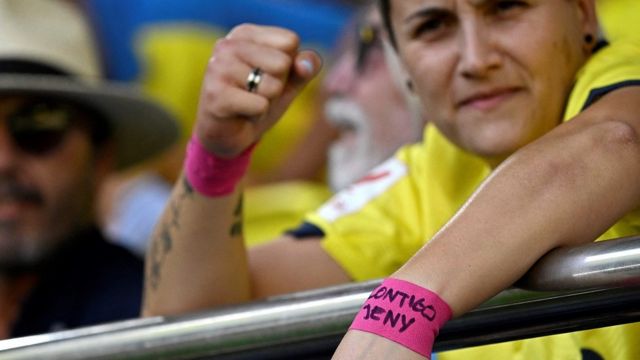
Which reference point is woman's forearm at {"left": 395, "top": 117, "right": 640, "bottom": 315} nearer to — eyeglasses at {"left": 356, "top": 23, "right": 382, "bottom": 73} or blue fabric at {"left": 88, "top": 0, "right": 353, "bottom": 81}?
eyeglasses at {"left": 356, "top": 23, "right": 382, "bottom": 73}

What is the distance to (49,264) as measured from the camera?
2.74 m

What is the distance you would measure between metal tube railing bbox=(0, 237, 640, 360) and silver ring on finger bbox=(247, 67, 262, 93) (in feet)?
1.05

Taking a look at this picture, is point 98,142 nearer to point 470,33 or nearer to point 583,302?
point 470,33

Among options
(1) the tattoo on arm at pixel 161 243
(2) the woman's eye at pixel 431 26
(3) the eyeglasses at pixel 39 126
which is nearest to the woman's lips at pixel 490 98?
(2) the woman's eye at pixel 431 26

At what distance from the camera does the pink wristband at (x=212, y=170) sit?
1.92m

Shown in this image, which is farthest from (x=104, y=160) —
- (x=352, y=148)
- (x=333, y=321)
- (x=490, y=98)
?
(x=333, y=321)

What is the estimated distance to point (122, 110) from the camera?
2914 millimetres

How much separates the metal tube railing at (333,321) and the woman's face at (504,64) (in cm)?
34

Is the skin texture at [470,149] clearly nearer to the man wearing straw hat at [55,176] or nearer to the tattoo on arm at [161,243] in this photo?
the tattoo on arm at [161,243]

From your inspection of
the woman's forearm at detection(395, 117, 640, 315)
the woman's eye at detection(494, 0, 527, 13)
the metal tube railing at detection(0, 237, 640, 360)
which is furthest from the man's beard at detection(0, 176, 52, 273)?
the woman's forearm at detection(395, 117, 640, 315)

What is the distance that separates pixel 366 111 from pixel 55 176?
646 millimetres

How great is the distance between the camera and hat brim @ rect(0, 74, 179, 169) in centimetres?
271

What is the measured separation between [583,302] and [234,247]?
2.58 ft

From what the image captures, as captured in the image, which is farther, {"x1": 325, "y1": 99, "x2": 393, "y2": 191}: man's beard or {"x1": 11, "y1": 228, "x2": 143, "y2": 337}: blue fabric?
{"x1": 325, "y1": 99, "x2": 393, "y2": 191}: man's beard
